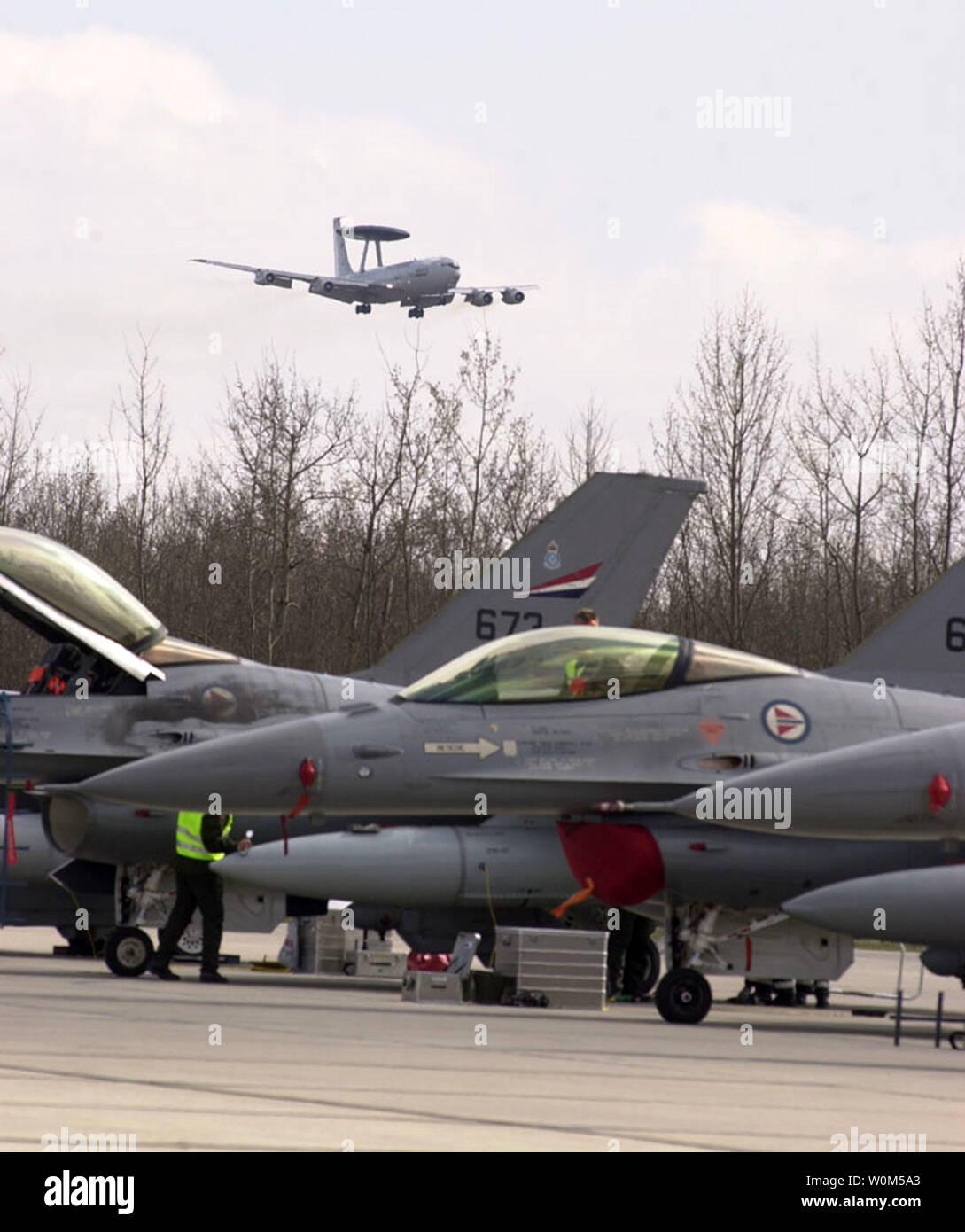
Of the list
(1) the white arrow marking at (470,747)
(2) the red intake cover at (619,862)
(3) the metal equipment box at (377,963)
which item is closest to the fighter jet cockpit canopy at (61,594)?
(3) the metal equipment box at (377,963)

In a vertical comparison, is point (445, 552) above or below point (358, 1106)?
above

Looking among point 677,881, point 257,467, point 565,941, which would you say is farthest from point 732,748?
point 257,467

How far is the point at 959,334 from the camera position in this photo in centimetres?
3075

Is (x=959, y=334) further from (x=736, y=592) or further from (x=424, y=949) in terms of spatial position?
(x=424, y=949)

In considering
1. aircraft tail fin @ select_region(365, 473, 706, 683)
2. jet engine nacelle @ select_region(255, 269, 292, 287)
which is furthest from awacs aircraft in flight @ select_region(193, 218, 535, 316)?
aircraft tail fin @ select_region(365, 473, 706, 683)

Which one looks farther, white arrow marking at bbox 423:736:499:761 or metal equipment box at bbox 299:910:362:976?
metal equipment box at bbox 299:910:362:976

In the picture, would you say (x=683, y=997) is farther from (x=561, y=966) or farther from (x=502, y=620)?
(x=502, y=620)

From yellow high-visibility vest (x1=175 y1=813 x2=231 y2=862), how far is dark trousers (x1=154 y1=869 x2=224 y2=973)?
0.54 ft

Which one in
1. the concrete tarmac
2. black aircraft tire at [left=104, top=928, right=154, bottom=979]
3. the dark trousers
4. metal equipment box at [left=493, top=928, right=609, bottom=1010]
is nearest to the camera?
the concrete tarmac

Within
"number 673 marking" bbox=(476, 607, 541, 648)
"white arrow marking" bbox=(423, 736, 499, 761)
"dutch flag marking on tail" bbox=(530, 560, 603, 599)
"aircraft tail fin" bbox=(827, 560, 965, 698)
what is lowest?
"white arrow marking" bbox=(423, 736, 499, 761)

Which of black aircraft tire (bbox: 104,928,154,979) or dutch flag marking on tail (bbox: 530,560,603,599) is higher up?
dutch flag marking on tail (bbox: 530,560,603,599)

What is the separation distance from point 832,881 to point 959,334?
18.4 m

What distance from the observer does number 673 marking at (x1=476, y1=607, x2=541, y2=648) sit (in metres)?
18.9

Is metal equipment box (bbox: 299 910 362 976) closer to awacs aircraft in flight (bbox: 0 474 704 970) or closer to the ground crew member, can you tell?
awacs aircraft in flight (bbox: 0 474 704 970)
